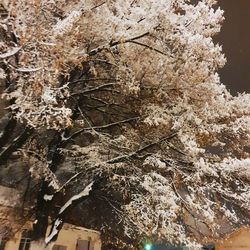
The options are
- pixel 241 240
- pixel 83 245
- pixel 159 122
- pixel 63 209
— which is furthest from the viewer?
pixel 241 240

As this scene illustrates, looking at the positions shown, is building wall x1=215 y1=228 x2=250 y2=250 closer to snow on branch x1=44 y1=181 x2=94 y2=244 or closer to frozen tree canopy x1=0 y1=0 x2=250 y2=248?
frozen tree canopy x1=0 y1=0 x2=250 y2=248

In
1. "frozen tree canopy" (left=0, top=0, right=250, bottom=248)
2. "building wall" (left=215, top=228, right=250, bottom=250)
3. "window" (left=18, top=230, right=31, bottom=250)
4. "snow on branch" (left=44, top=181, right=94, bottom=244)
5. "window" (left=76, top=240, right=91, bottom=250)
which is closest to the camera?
"frozen tree canopy" (left=0, top=0, right=250, bottom=248)

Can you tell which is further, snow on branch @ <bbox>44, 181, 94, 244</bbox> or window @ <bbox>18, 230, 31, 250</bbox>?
window @ <bbox>18, 230, 31, 250</bbox>

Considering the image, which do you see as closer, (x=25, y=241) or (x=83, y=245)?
(x=25, y=241)

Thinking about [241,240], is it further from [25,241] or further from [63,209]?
[63,209]

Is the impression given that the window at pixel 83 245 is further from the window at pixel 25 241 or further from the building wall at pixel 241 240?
the building wall at pixel 241 240

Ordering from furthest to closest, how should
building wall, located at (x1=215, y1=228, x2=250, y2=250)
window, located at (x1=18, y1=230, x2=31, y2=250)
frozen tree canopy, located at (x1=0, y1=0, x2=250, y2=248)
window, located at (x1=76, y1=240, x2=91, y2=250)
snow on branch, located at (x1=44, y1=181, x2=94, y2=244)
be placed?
1. building wall, located at (x1=215, y1=228, x2=250, y2=250)
2. window, located at (x1=76, y1=240, x2=91, y2=250)
3. window, located at (x1=18, y1=230, x2=31, y2=250)
4. snow on branch, located at (x1=44, y1=181, x2=94, y2=244)
5. frozen tree canopy, located at (x1=0, y1=0, x2=250, y2=248)

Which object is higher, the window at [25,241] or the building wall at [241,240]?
the building wall at [241,240]

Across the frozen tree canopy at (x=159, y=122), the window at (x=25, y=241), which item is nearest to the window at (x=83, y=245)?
the window at (x=25, y=241)

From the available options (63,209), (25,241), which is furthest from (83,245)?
(63,209)

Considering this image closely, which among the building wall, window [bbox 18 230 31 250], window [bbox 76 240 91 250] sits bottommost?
window [bbox 18 230 31 250]

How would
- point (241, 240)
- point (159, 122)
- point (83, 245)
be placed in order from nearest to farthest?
point (159, 122) → point (83, 245) → point (241, 240)

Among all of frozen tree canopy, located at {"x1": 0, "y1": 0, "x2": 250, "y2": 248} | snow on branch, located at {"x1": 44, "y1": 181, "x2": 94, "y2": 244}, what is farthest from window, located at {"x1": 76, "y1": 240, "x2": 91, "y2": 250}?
frozen tree canopy, located at {"x1": 0, "y1": 0, "x2": 250, "y2": 248}

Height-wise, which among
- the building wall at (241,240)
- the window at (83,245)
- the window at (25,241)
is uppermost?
the building wall at (241,240)
